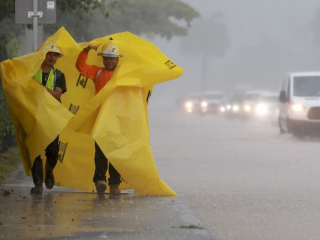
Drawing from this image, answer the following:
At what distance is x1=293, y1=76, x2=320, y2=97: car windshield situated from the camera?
1176 inches

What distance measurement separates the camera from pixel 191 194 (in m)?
13.4

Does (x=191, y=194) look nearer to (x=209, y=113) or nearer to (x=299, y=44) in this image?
(x=209, y=113)

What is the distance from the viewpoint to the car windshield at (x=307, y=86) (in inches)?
1176

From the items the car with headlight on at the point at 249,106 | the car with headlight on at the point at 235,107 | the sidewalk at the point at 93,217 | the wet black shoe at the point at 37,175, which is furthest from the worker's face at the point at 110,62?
the car with headlight on at the point at 235,107

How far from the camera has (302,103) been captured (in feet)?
96.1

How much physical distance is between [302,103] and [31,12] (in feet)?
45.9

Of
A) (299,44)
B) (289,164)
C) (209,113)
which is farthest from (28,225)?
(299,44)

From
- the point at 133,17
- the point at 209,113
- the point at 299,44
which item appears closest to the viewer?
the point at 133,17

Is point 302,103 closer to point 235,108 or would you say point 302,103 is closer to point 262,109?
point 262,109

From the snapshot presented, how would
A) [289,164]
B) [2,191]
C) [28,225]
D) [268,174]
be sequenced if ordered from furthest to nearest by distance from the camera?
[289,164]
[268,174]
[2,191]
[28,225]

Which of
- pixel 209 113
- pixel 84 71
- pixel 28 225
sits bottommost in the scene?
pixel 209 113

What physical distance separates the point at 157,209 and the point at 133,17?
37.7 metres

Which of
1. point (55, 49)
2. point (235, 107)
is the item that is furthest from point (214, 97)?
point (55, 49)

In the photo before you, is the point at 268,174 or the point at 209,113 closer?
the point at 268,174
